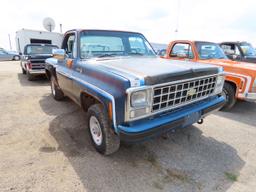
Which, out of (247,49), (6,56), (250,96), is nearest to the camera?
(250,96)

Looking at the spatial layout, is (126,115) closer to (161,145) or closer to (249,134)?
(161,145)

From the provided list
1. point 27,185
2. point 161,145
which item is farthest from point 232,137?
point 27,185

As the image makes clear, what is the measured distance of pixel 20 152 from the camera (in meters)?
2.71

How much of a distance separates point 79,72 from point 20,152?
158 centimetres

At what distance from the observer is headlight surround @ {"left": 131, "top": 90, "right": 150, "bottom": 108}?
74.6 inches

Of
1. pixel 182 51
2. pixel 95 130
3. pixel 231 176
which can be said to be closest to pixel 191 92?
pixel 231 176

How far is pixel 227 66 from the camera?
427 cm

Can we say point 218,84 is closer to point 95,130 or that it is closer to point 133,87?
point 133,87

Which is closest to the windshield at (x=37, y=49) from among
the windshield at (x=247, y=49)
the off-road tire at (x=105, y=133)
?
the off-road tire at (x=105, y=133)

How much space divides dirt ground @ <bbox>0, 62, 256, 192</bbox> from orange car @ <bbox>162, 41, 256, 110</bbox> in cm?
68

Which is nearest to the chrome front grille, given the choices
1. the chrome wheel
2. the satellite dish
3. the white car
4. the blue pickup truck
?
the blue pickup truck

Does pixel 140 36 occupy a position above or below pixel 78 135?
above

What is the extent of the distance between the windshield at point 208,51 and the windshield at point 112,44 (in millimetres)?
1864

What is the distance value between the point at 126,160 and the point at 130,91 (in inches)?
49.7
